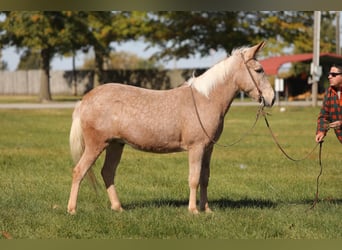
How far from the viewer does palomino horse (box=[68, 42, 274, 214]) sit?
7949 mm

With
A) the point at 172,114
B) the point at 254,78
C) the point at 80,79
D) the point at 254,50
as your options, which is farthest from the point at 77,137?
the point at 80,79

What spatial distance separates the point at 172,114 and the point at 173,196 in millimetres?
1997

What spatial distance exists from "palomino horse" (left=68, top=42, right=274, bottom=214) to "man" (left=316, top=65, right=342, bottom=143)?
84 cm

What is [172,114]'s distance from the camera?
7969mm

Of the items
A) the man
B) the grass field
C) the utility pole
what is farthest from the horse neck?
the utility pole

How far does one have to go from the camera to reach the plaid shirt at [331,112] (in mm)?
8242

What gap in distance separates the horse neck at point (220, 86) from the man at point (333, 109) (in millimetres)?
1256

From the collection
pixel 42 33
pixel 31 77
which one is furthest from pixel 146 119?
pixel 31 77

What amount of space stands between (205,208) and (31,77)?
1801 inches

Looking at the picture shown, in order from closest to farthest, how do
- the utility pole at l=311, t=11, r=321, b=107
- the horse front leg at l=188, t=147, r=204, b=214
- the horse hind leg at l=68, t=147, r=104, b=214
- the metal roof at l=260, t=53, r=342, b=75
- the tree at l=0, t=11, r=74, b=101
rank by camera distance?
the horse front leg at l=188, t=147, r=204, b=214 < the horse hind leg at l=68, t=147, r=104, b=214 < the utility pole at l=311, t=11, r=321, b=107 < the tree at l=0, t=11, r=74, b=101 < the metal roof at l=260, t=53, r=342, b=75

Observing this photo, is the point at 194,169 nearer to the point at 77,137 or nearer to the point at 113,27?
the point at 77,137

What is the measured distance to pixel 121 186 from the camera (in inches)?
410

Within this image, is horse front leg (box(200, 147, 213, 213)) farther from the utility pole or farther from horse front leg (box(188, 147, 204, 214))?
the utility pole

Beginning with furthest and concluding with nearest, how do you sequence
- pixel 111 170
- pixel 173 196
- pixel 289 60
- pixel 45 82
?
pixel 45 82 → pixel 289 60 → pixel 173 196 → pixel 111 170
